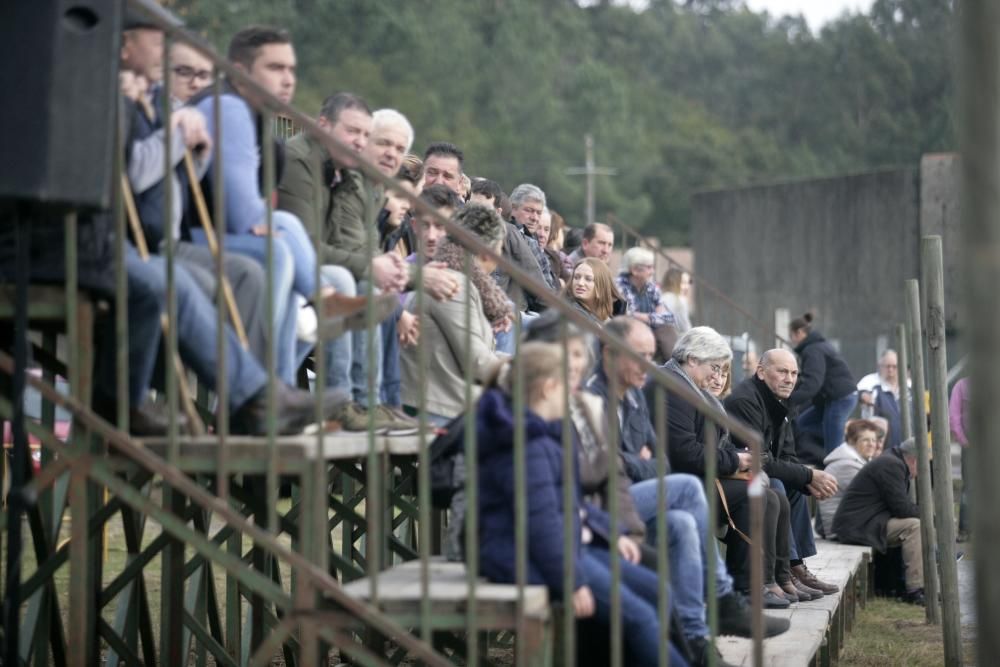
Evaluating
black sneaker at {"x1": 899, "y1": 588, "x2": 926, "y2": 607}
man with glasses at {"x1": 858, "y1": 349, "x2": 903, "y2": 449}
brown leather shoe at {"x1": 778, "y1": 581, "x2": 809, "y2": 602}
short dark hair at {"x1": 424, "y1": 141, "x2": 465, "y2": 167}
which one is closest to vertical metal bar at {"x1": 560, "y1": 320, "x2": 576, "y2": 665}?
short dark hair at {"x1": 424, "y1": 141, "x2": 465, "y2": 167}

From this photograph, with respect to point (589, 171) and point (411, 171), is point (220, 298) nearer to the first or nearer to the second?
point (411, 171)

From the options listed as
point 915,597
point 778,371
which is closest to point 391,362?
point 778,371

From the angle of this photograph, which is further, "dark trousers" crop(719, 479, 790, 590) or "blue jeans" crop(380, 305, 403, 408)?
"dark trousers" crop(719, 479, 790, 590)

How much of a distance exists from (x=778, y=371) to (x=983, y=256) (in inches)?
246

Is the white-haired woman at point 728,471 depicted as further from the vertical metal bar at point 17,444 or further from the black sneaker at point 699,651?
the vertical metal bar at point 17,444

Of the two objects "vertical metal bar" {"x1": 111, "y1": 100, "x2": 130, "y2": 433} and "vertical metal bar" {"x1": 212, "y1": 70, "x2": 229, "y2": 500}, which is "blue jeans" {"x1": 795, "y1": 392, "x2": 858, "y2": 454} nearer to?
"vertical metal bar" {"x1": 212, "y1": 70, "x2": 229, "y2": 500}

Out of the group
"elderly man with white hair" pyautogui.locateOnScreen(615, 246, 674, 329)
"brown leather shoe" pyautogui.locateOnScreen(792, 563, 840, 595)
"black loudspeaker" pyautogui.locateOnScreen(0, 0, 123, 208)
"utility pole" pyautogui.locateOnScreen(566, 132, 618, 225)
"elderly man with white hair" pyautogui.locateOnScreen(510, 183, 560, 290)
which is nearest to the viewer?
"black loudspeaker" pyautogui.locateOnScreen(0, 0, 123, 208)

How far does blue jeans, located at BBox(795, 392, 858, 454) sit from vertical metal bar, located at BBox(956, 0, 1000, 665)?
1086cm

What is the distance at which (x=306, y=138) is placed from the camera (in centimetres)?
661

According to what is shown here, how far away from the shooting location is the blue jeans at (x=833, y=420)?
1455 cm

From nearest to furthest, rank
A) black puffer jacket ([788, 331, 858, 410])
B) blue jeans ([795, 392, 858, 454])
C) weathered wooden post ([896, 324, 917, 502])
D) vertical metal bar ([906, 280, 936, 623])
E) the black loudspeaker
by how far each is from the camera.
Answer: the black loudspeaker → vertical metal bar ([906, 280, 936, 623]) → weathered wooden post ([896, 324, 917, 502]) → black puffer jacket ([788, 331, 858, 410]) → blue jeans ([795, 392, 858, 454])

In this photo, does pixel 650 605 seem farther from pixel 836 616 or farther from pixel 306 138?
pixel 836 616

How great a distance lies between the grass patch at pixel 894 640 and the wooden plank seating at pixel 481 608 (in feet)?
15.4

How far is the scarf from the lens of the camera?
7.20m
